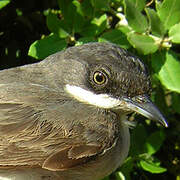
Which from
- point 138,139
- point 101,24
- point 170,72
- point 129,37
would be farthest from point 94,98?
point 138,139

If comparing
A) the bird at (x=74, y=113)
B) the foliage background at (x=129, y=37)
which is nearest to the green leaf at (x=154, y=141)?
the foliage background at (x=129, y=37)

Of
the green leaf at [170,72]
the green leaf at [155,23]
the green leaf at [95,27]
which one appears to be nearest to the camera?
the green leaf at [155,23]

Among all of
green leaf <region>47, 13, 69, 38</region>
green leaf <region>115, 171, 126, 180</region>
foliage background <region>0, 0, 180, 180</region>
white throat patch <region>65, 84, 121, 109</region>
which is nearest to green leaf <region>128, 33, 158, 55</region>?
foliage background <region>0, 0, 180, 180</region>

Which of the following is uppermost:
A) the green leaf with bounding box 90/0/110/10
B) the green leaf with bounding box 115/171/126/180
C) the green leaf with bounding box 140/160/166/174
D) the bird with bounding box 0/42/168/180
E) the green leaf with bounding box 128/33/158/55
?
the green leaf with bounding box 90/0/110/10

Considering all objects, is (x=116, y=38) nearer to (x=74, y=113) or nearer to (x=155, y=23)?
(x=155, y=23)

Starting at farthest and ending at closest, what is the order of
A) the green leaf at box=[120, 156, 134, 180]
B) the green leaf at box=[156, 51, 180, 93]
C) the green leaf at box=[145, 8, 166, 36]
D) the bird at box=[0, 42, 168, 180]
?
1. the green leaf at box=[120, 156, 134, 180]
2. the green leaf at box=[156, 51, 180, 93]
3. the green leaf at box=[145, 8, 166, 36]
4. the bird at box=[0, 42, 168, 180]

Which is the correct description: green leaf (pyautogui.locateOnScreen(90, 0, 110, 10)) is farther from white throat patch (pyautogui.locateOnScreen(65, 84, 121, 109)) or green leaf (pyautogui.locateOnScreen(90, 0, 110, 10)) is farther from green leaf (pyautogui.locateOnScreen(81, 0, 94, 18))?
white throat patch (pyautogui.locateOnScreen(65, 84, 121, 109))

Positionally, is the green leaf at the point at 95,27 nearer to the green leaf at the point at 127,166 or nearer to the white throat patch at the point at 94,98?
the white throat patch at the point at 94,98
